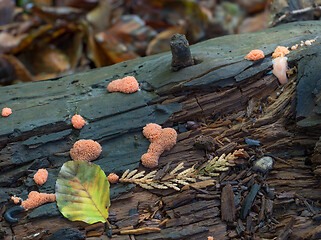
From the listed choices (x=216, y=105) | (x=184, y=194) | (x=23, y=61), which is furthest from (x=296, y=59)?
(x=23, y=61)

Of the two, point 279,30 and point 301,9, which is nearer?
point 279,30

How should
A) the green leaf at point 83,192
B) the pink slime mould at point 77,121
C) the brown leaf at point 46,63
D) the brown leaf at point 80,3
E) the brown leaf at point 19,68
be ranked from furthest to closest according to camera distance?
the brown leaf at point 80,3 → the brown leaf at point 46,63 → the brown leaf at point 19,68 → the pink slime mould at point 77,121 → the green leaf at point 83,192

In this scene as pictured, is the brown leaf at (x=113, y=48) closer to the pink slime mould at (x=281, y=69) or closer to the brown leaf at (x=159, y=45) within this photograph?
the brown leaf at (x=159, y=45)

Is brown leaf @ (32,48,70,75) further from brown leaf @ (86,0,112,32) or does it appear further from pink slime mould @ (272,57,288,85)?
pink slime mould @ (272,57,288,85)

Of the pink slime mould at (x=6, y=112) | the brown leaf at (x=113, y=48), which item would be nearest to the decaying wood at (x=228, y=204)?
the pink slime mould at (x=6, y=112)

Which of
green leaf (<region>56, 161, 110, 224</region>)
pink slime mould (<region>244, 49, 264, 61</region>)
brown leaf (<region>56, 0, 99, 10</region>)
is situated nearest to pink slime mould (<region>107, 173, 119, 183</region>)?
green leaf (<region>56, 161, 110, 224</region>)

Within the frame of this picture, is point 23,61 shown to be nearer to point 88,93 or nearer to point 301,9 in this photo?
point 88,93
